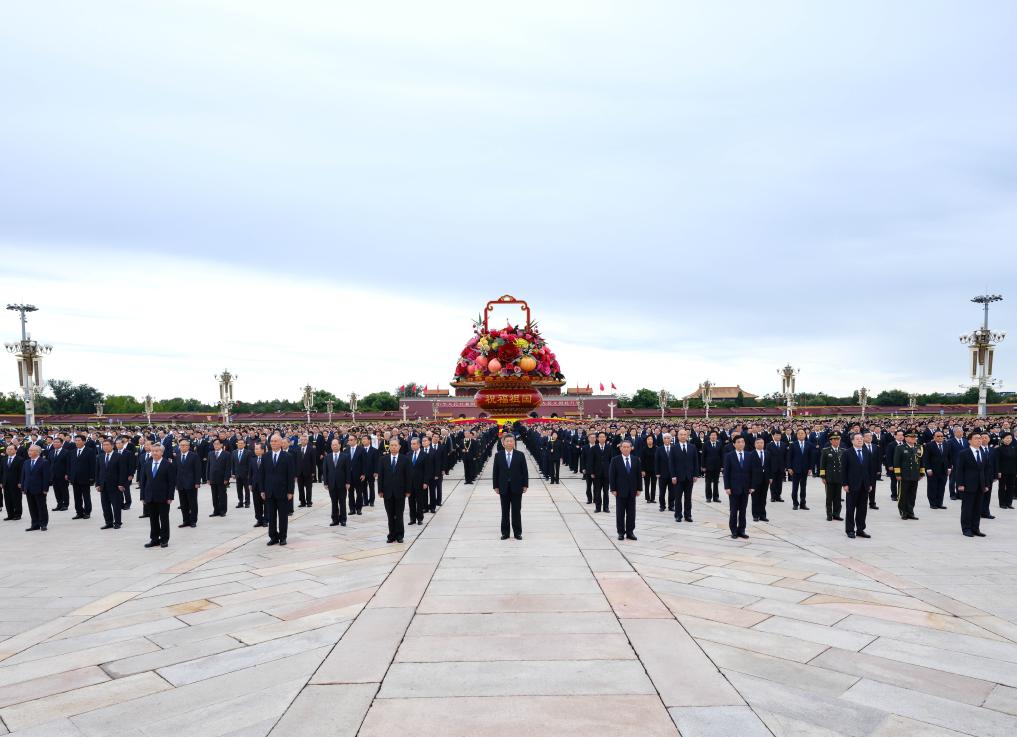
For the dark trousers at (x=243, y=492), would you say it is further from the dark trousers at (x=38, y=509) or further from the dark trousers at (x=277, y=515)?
the dark trousers at (x=277, y=515)

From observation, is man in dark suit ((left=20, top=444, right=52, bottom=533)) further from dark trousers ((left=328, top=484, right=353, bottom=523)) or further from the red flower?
the red flower

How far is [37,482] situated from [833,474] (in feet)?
55.3

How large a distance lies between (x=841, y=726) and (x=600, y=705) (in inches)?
68.5

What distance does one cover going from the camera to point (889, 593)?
8.28m

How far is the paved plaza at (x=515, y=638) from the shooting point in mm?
4898

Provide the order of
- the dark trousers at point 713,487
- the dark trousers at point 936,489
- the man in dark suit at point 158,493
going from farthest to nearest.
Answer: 1. the dark trousers at point 713,487
2. the dark trousers at point 936,489
3. the man in dark suit at point 158,493

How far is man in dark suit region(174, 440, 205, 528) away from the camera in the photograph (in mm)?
Answer: 14156

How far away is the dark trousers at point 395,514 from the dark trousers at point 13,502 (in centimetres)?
1002

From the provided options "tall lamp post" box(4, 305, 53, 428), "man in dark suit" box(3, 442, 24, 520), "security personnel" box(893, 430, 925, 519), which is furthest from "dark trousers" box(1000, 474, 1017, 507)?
"tall lamp post" box(4, 305, 53, 428)

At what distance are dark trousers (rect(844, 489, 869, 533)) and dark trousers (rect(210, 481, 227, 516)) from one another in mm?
14088

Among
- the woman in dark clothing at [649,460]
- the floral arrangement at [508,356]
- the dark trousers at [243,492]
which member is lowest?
the dark trousers at [243,492]

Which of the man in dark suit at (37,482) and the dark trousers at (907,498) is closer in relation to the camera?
the man in dark suit at (37,482)

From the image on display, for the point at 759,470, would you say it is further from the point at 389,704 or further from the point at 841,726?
the point at 389,704

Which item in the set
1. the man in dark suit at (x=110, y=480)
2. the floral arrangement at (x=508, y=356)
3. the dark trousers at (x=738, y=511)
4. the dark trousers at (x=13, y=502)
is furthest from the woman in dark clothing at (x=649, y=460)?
the floral arrangement at (x=508, y=356)
